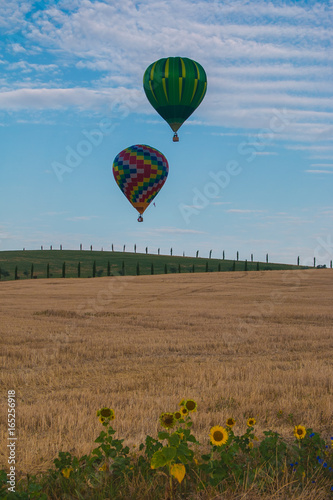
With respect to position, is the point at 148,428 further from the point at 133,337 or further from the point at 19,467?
the point at 133,337

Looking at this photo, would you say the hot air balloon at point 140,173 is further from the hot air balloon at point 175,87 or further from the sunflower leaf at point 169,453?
the sunflower leaf at point 169,453

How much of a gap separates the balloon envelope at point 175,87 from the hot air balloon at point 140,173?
4127mm

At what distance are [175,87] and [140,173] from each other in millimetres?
7040

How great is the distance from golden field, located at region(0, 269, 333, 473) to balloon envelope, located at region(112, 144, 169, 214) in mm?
12006

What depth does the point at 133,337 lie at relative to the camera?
1794 cm

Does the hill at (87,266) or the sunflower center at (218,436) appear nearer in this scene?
the sunflower center at (218,436)

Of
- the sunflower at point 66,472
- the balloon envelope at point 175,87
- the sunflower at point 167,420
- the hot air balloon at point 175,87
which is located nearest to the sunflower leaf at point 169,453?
the sunflower at point 167,420

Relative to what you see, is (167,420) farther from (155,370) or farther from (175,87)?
(175,87)

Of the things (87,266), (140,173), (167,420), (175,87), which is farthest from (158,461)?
(87,266)

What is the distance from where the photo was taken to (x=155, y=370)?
12.3 meters

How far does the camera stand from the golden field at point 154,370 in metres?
7.41

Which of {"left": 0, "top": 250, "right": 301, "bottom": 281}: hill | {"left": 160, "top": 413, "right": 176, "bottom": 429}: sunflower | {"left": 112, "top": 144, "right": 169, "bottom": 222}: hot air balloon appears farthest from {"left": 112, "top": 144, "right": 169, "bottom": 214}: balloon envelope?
{"left": 0, "top": 250, "right": 301, "bottom": 281}: hill

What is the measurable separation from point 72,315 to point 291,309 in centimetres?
1161

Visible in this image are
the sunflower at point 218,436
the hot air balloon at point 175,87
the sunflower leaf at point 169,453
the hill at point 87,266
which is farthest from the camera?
the hill at point 87,266
